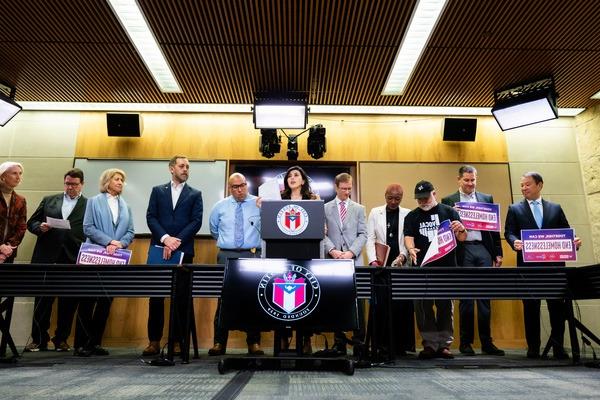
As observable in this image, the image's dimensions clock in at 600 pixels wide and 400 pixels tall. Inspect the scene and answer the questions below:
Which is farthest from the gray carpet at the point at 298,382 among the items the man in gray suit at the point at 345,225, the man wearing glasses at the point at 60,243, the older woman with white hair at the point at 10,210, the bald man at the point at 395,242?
the older woman with white hair at the point at 10,210

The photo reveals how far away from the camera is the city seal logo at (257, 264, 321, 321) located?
7.61ft

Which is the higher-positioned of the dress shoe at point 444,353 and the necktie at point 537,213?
the necktie at point 537,213

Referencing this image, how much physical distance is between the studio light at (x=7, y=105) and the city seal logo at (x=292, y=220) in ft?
13.1

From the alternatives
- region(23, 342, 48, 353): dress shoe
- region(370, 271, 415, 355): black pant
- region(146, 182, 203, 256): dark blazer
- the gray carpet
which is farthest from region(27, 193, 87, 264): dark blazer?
region(370, 271, 415, 355): black pant

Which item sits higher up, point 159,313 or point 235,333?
point 159,313

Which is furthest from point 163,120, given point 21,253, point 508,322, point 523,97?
point 508,322

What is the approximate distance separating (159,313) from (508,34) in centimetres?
395

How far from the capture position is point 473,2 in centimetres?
356

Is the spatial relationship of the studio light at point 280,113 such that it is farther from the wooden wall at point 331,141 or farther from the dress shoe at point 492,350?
the dress shoe at point 492,350

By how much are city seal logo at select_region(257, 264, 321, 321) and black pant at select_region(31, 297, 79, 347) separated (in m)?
2.80

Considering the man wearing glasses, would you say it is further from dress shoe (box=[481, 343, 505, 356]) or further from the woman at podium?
dress shoe (box=[481, 343, 505, 356])

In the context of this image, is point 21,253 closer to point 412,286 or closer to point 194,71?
point 194,71

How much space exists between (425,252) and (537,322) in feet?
4.19

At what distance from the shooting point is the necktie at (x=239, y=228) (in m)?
3.77
